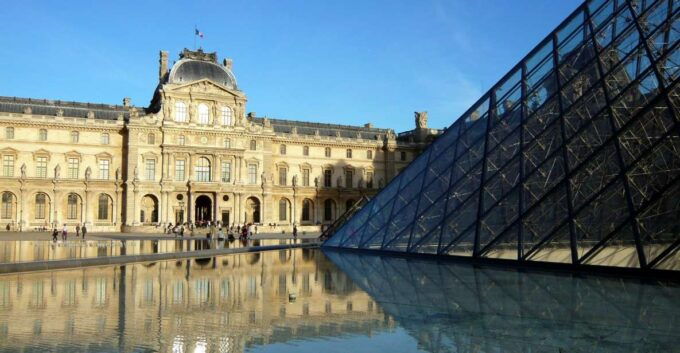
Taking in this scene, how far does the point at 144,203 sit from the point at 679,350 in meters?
48.2

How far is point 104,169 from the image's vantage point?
164ft

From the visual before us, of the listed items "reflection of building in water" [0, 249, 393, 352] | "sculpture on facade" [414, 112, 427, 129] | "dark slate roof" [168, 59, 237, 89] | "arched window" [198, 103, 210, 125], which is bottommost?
"reflection of building in water" [0, 249, 393, 352]

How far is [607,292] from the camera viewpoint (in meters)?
10.5

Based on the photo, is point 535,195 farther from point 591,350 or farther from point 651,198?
point 591,350

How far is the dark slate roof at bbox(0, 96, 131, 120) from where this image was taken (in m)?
49.3

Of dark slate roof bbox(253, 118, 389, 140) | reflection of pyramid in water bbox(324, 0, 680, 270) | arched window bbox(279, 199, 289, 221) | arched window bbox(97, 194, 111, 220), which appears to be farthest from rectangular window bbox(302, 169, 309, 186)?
reflection of pyramid in water bbox(324, 0, 680, 270)

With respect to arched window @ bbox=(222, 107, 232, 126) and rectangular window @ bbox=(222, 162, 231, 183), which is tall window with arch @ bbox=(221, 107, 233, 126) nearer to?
arched window @ bbox=(222, 107, 232, 126)

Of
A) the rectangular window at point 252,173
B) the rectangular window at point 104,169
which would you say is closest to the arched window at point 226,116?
the rectangular window at point 252,173

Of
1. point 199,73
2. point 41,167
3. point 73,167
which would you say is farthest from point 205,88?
point 41,167

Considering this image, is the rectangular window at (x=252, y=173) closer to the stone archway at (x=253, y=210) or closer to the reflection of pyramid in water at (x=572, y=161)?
the stone archway at (x=253, y=210)

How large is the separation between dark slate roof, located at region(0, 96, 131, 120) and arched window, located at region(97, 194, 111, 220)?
22.2 feet

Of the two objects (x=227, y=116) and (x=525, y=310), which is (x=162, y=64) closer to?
(x=227, y=116)

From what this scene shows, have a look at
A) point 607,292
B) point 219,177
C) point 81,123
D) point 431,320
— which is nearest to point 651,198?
point 607,292

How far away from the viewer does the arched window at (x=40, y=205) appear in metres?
47.9
